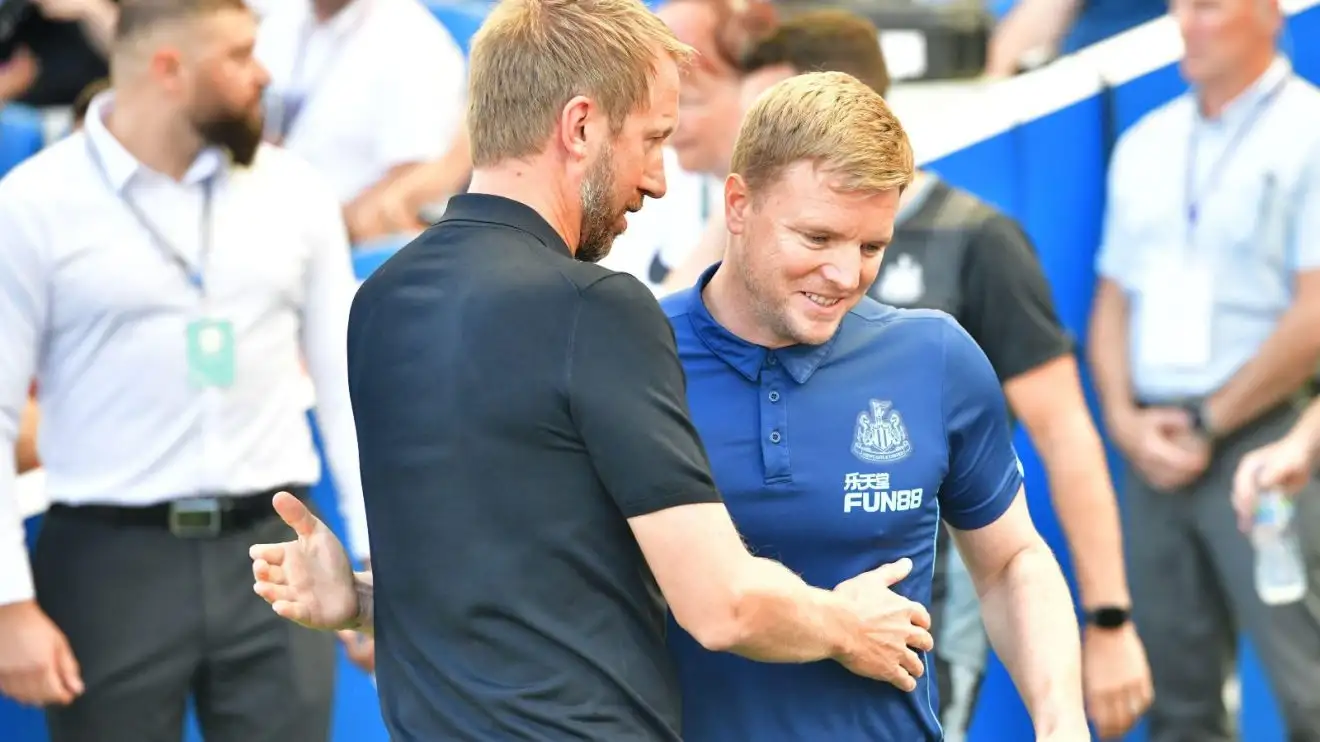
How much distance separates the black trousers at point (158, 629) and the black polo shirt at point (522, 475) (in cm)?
192

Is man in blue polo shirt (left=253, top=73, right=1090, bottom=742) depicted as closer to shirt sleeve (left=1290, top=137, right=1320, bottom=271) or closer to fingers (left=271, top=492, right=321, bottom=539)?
fingers (left=271, top=492, right=321, bottom=539)

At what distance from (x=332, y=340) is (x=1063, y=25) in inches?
89.7

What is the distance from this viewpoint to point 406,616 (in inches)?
87.7

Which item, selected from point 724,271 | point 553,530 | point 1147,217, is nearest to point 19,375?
point 724,271

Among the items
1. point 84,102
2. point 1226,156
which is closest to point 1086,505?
point 1226,156

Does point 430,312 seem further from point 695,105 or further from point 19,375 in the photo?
point 695,105

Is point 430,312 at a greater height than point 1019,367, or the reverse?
point 430,312

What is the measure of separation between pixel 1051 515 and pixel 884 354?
2247 millimetres

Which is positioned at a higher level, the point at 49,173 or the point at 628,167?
the point at 628,167

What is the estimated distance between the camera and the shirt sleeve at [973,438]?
2551 millimetres

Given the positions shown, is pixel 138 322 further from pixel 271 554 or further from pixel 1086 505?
pixel 1086 505

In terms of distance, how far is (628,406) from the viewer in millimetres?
2064

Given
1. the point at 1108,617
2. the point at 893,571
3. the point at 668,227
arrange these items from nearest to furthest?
the point at 893,571, the point at 1108,617, the point at 668,227

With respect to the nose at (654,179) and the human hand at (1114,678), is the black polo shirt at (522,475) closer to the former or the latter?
the nose at (654,179)
